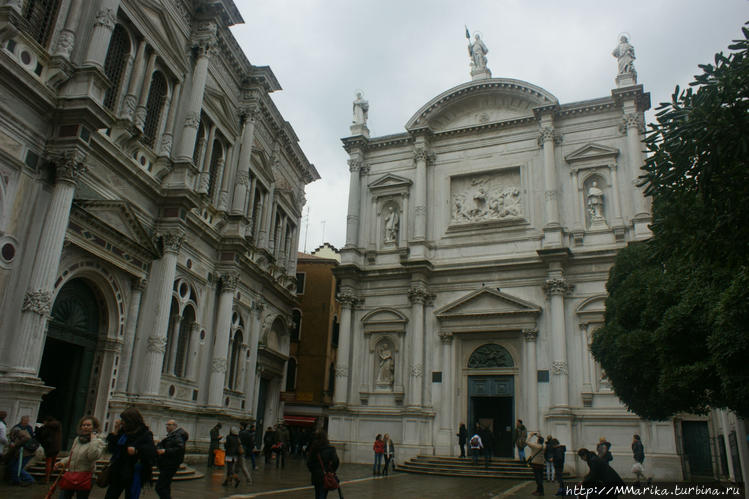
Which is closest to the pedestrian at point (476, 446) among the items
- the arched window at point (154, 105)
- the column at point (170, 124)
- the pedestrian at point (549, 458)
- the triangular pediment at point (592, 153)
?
the pedestrian at point (549, 458)

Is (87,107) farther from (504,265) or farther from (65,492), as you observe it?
(504,265)

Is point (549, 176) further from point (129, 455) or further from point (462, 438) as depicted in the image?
point (129, 455)

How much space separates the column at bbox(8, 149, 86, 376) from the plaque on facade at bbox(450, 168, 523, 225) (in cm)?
1736

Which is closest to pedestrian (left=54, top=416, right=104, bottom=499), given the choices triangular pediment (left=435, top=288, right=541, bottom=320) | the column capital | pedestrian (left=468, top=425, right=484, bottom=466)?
pedestrian (left=468, top=425, right=484, bottom=466)

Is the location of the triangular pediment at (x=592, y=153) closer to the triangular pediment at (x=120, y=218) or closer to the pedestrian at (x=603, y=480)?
the triangular pediment at (x=120, y=218)

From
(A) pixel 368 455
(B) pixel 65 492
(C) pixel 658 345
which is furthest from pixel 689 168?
(A) pixel 368 455

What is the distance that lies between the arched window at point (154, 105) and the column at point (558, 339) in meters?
15.8

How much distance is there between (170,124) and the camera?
1991cm

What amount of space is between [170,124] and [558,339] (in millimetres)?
16314

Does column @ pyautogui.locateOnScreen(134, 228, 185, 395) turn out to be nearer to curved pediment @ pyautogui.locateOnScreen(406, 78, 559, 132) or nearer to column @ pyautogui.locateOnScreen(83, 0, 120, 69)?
column @ pyautogui.locateOnScreen(83, 0, 120, 69)

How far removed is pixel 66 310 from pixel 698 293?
49.2 ft

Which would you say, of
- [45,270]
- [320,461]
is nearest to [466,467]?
[320,461]

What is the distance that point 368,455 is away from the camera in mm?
25109

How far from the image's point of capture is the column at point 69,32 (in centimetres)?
1449
